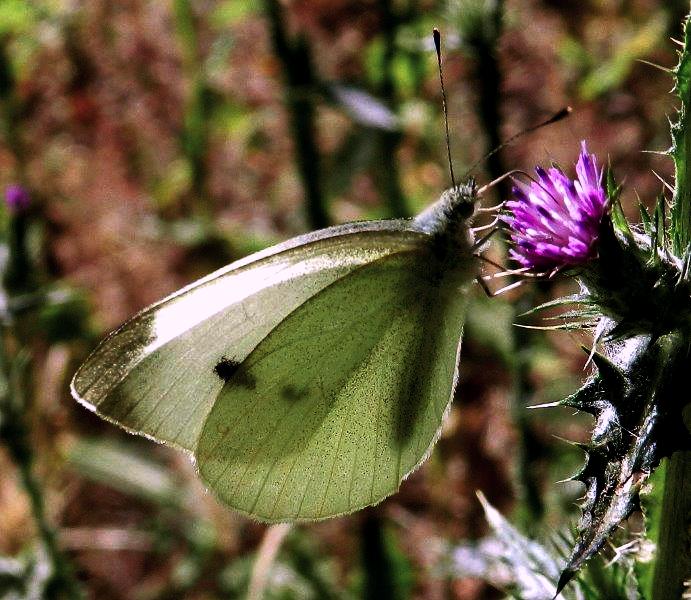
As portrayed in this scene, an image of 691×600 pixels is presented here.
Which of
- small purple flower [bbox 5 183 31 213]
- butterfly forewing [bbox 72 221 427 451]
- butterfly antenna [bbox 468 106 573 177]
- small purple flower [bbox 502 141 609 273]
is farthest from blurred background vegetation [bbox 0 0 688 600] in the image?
small purple flower [bbox 502 141 609 273]

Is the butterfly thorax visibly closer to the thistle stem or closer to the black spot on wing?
the black spot on wing

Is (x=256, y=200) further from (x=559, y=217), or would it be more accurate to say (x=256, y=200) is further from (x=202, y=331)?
(x=559, y=217)

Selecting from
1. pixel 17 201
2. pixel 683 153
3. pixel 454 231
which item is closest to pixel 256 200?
pixel 17 201

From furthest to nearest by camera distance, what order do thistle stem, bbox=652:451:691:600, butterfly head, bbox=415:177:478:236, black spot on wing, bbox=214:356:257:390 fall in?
1. black spot on wing, bbox=214:356:257:390
2. butterfly head, bbox=415:177:478:236
3. thistle stem, bbox=652:451:691:600

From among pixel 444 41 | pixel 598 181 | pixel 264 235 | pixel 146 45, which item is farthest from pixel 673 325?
pixel 146 45

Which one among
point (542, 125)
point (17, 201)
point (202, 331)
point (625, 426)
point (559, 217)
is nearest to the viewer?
point (625, 426)

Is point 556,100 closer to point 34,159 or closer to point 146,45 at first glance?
point 146,45
